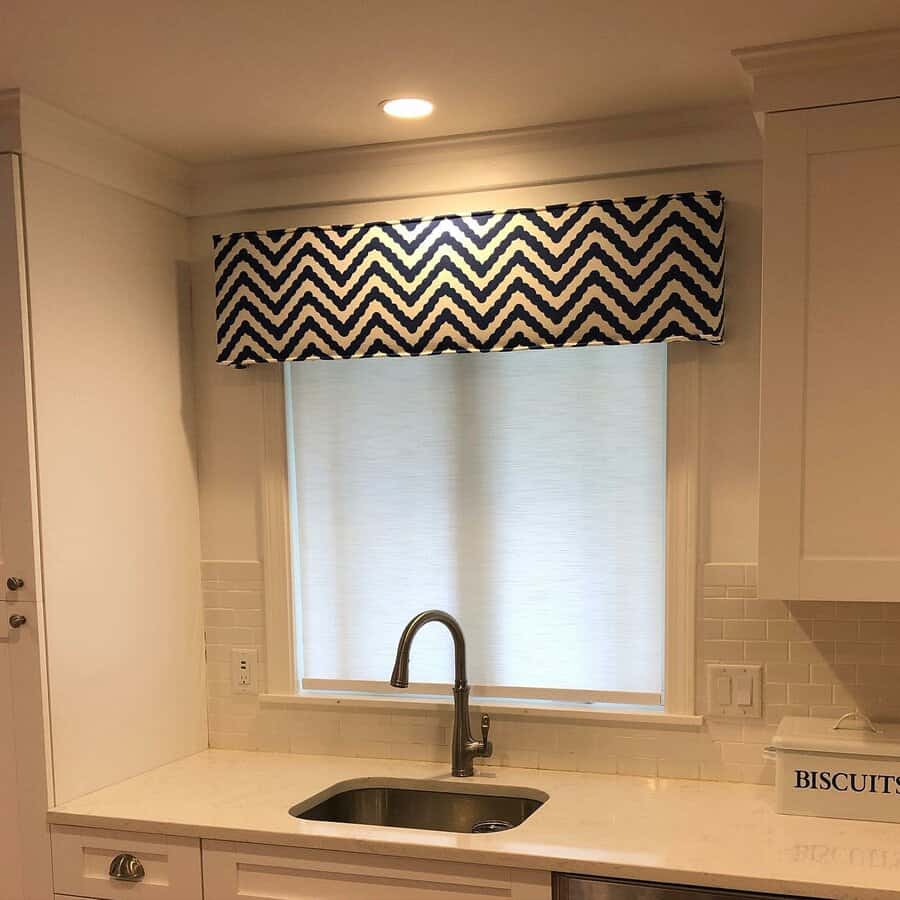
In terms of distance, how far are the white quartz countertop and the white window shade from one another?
26cm

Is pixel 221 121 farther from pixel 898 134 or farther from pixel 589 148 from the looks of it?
pixel 898 134

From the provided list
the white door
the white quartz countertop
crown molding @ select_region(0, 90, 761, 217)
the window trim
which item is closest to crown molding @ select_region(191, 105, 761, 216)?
crown molding @ select_region(0, 90, 761, 217)

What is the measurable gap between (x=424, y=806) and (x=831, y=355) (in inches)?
55.1

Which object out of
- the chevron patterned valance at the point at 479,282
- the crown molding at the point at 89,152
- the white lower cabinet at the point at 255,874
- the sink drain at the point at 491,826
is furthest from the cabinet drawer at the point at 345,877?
the crown molding at the point at 89,152

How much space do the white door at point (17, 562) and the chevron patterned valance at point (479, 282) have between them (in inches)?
23.9

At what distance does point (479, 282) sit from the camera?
2525 mm

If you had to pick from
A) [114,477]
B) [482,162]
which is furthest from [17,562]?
[482,162]

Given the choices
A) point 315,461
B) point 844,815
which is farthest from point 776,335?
point 315,461

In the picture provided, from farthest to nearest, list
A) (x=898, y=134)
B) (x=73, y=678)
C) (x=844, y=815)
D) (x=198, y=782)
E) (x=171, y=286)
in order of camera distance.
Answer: (x=171, y=286) → (x=198, y=782) → (x=73, y=678) → (x=844, y=815) → (x=898, y=134)

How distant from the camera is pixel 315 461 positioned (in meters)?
2.79

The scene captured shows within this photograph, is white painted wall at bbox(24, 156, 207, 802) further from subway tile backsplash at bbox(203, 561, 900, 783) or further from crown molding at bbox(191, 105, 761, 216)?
subway tile backsplash at bbox(203, 561, 900, 783)

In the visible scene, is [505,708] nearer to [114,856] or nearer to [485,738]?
[485,738]

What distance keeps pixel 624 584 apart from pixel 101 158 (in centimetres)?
160

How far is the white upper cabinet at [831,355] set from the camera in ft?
6.52
